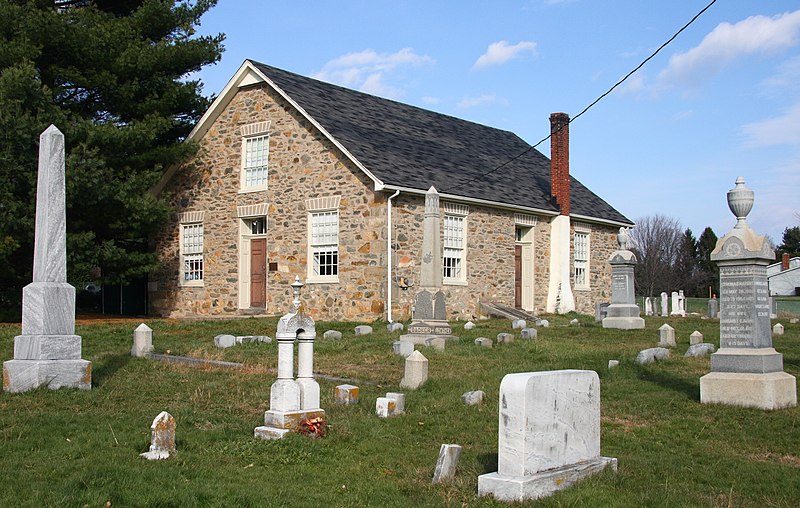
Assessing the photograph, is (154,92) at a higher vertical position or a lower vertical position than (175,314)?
higher

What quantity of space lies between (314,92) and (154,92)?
4828mm

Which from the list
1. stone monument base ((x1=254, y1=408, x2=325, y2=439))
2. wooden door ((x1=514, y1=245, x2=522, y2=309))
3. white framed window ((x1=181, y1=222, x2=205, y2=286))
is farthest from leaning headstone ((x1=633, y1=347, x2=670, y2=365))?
white framed window ((x1=181, y1=222, x2=205, y2=286))

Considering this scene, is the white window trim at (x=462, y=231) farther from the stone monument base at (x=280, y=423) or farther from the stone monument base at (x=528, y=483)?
the stone monument base at (x=528, y=483)

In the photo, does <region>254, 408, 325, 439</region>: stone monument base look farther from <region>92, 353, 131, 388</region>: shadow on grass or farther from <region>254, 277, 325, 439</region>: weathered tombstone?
<region>92, 353, 131, 388</region>: shadow on grass

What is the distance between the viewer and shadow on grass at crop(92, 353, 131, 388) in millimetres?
10982

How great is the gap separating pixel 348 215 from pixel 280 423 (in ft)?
47.2

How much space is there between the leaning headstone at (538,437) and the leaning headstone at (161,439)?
2.74m

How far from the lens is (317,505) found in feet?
19.6

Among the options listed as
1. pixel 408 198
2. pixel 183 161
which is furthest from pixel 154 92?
pixel 408 198

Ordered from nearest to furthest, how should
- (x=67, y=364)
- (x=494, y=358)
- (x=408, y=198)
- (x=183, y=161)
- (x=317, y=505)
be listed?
(x=317, y=505) < (x=67, y=364) < (x=494, y=358) < (x=408, y=198) < (x=183, y=161)

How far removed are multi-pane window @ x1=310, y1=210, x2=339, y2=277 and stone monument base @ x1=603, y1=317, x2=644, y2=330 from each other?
7381 mm

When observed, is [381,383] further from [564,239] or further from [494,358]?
[564,239]

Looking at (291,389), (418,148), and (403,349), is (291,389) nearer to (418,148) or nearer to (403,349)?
(403,349)

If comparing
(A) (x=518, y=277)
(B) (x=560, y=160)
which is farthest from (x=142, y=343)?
(B) (x=560, y=160)
